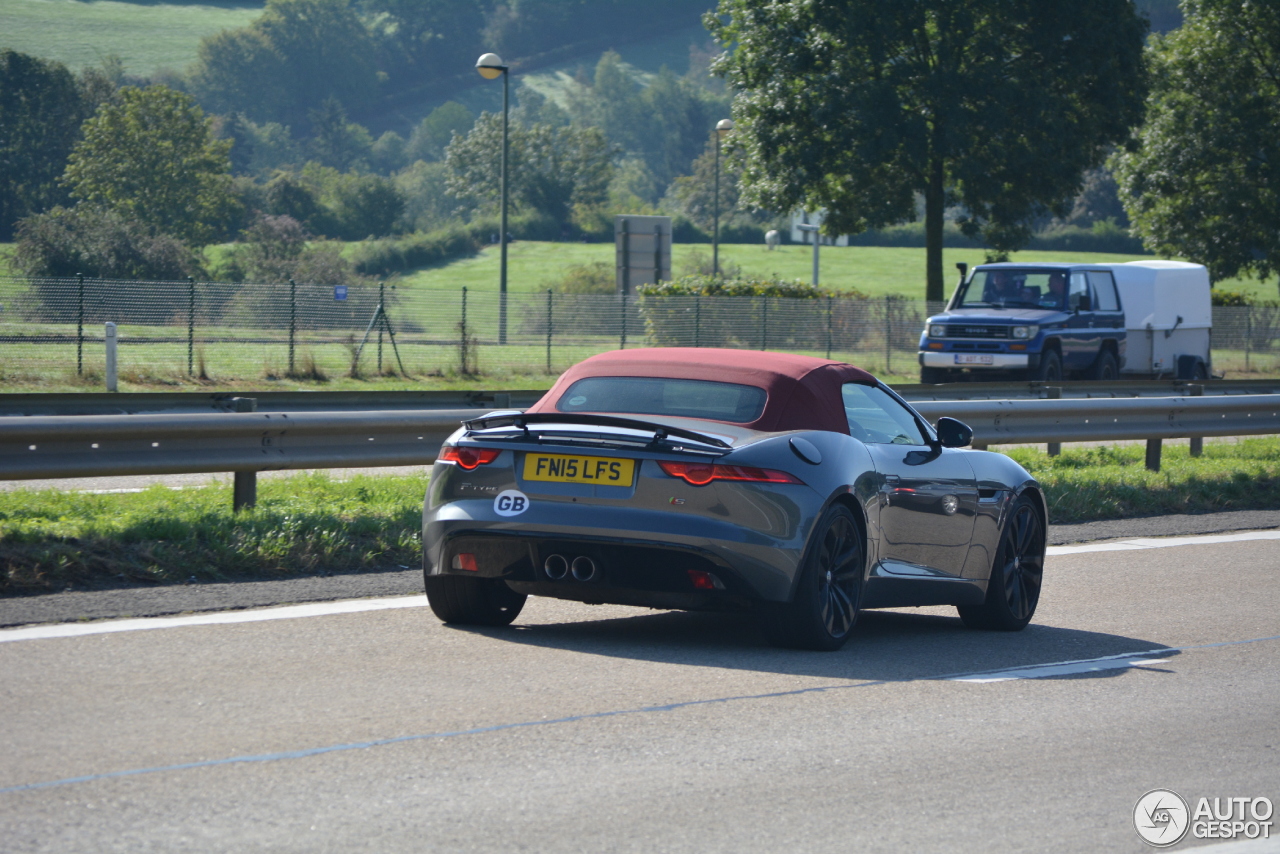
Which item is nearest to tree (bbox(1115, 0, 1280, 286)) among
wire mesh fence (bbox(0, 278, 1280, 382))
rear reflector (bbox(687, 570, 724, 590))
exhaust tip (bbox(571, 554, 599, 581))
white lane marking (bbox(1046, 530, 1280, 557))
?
wire mesh fence (bbox(0, 278, 1280, 382))

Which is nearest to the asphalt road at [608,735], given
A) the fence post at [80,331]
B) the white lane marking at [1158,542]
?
the white lane marking at [1158,542]

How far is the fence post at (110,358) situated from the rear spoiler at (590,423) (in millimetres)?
19674

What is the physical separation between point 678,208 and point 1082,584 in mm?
160464

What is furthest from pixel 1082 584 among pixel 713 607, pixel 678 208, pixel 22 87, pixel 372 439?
pixel 678 208

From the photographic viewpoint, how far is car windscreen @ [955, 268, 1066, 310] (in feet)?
88.9

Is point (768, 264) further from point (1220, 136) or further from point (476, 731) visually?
point (476, 731)

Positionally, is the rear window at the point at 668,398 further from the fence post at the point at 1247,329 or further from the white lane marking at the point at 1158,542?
the fence post at the point at 1247,329

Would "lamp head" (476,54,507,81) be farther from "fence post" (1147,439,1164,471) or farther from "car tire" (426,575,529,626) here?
"car tire" (426,575,529,626)

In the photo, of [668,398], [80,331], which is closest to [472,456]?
[668,398]

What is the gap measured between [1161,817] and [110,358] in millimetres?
22792

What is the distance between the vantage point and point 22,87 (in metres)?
105

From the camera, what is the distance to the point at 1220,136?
1891 inches

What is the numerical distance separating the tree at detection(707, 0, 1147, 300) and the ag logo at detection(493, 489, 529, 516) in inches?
1211

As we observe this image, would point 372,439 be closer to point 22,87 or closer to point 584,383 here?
point 584,383
